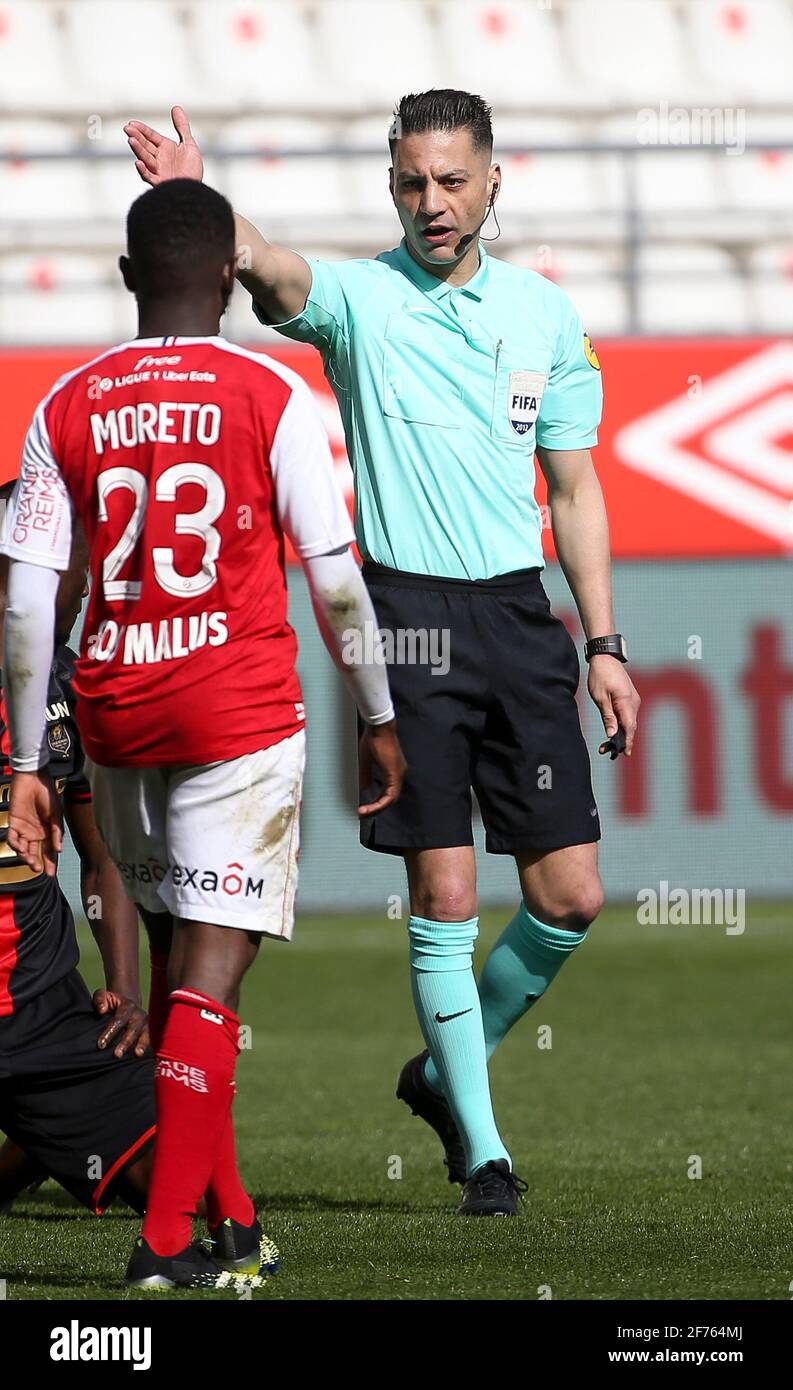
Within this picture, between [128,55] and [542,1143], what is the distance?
479 inches

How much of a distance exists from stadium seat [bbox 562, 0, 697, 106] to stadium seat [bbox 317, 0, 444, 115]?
1.23m

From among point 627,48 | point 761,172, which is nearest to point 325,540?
point 761,172

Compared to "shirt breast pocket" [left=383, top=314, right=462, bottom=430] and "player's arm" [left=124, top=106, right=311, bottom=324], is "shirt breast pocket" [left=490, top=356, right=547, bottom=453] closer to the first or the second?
"shirt breast pocket" [left=383, top=314, right=462, bottom=430]

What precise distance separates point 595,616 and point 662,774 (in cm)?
733

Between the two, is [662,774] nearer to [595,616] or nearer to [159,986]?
[595,616]

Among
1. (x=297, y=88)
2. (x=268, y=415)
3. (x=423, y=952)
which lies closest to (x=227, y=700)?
(x=268, y=415)

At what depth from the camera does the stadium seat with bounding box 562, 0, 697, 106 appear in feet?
51.3

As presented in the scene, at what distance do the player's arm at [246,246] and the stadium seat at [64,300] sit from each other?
31.8ft

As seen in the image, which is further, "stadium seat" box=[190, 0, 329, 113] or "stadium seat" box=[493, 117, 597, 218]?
"stadium seat" box=[190, 0, 329, 113]

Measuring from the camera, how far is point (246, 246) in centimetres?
337

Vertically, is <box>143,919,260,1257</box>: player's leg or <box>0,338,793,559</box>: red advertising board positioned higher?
<box>0,338,793,559</box>: red advertising board

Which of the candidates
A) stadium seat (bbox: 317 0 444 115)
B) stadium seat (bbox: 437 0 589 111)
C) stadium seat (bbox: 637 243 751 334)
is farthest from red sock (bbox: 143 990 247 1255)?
stadium seat (bbox: 317 0 444 115)

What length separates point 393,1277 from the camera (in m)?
3.01

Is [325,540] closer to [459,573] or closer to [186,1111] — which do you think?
[186,1111]
